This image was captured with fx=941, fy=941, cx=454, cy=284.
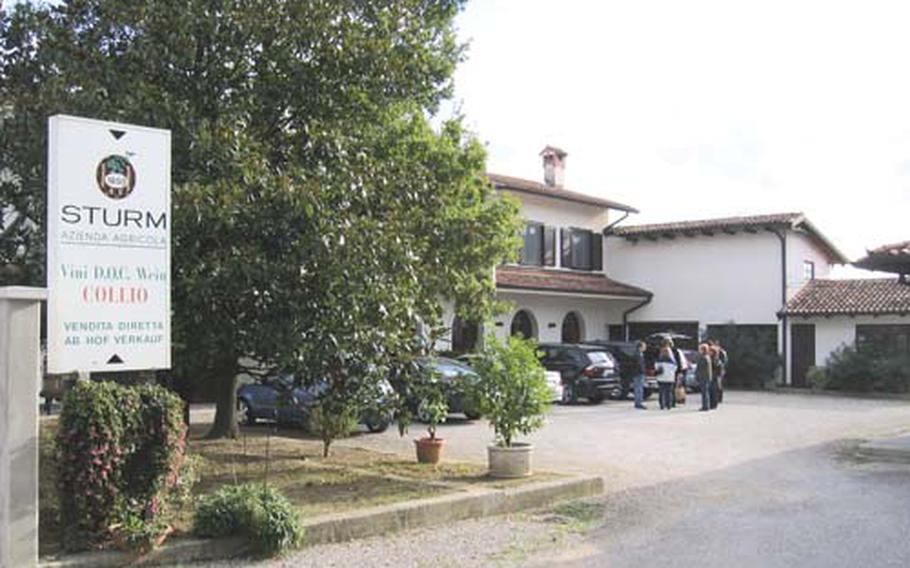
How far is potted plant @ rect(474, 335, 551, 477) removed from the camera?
11047 millimetres

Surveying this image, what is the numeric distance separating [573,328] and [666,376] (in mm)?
11918

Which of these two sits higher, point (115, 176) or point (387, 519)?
point (115, 176)

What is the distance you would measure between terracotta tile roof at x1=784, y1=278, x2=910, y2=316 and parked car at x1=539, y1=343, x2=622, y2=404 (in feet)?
33.2

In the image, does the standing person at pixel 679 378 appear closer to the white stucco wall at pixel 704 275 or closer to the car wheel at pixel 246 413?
the white stucco wall at pixel 704 275

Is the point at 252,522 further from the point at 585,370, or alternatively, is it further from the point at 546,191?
the point at 546,191

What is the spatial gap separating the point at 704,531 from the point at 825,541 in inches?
41.7

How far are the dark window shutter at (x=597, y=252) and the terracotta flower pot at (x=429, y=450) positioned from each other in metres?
25.1

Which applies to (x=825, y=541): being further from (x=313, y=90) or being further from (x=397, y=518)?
(x=313, y=90)

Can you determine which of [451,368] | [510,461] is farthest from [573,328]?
[510,461]

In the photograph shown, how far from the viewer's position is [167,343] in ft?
25.3

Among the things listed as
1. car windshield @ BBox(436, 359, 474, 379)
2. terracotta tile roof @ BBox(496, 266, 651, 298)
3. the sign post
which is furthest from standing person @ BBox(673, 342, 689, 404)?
the sign post

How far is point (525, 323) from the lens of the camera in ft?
106

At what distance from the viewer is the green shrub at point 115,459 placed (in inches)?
270

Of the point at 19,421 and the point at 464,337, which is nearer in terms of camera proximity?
the point at 19,421
